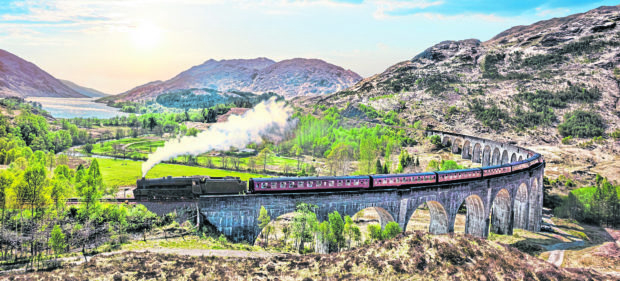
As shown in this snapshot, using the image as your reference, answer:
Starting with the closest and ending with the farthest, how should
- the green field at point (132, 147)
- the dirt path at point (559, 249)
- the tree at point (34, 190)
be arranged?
the tree at point (34, 190) → the dirt path at point (559, 249) → the green field at point (132, 147)

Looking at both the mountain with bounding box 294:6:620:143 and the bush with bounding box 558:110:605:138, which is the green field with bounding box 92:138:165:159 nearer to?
the mountain with bounding box 294:6:620:143

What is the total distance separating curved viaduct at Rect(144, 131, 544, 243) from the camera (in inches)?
1172

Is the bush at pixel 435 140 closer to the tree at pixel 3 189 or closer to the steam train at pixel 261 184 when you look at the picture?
the steam train at pixel 261 184

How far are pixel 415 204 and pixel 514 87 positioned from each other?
130805 millimetres

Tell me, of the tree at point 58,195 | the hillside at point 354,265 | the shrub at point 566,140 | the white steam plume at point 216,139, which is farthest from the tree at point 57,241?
the shrub at point 566,140

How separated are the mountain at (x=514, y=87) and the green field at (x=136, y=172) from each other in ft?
236

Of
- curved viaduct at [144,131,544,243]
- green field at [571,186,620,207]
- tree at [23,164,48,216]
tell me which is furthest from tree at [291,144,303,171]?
tree at [23,164,48,216]

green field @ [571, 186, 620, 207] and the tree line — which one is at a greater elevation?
the tree line

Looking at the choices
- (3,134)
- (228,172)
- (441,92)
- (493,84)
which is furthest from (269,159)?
(493,84)

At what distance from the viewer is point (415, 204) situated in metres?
35.9

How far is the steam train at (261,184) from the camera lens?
3114cm

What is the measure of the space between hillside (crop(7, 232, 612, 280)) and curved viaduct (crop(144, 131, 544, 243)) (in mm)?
3171

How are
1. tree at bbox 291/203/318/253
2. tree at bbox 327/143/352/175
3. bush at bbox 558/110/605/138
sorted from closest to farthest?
tree at bbox 291/203/318/253 < tree at bbox 327/143/352/175 < bush at bbox 558/110/605/138

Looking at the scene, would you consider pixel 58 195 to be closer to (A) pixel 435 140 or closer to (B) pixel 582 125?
(A) pixel 435 140
